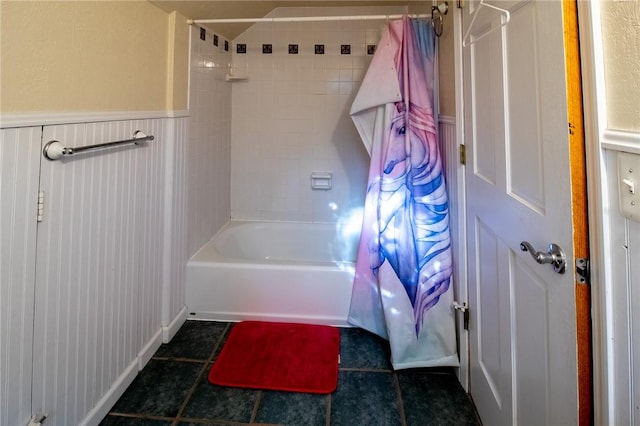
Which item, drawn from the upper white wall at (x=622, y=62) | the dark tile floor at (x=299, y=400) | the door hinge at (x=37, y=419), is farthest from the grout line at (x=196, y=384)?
the upper white wall at (x=622, y=62)

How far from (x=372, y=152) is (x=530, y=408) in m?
1.24

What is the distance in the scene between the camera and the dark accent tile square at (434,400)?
4.51 ft

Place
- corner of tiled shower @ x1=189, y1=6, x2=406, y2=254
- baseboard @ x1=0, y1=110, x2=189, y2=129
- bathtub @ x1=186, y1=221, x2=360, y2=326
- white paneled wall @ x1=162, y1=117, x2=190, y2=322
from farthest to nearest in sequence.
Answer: corner of tiled shower @ x1=189, y1=6, x2=406, y2=254, bathtub @ x1=186, y1=221, x2=360, y2=326, white paneled wall @ x1=162, y1=117, x2=190, y2=322, baseboard @ x1=0, y1=110, x2=189, y2=129

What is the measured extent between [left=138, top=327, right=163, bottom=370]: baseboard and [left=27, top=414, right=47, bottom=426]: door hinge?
55cm

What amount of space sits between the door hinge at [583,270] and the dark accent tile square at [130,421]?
58.5 inches

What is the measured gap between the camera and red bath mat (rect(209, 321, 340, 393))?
1.56 m

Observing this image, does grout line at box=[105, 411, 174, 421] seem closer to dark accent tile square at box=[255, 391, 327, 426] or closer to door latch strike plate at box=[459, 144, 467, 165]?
dark accent tile square at box=[255, 391, 327, 426]

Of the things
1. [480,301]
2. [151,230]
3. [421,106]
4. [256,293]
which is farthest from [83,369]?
[421,106]

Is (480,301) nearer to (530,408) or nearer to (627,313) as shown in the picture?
(530,408)

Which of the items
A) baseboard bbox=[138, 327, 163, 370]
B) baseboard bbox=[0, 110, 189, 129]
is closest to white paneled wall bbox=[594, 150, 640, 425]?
baseboard bbox=[0, 110, 189, 129]

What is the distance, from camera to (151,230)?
168cm

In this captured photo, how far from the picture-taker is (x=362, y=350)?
1.82 m

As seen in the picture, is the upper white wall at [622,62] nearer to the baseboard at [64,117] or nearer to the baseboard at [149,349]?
the baseboard at [64,117]

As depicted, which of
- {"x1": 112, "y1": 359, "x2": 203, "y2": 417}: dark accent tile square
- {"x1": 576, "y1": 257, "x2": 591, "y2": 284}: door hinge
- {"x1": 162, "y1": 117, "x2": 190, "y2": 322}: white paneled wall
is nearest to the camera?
{"x1": 576, "y1": 257, "x2": 591, "y2": 284}: door hinge
